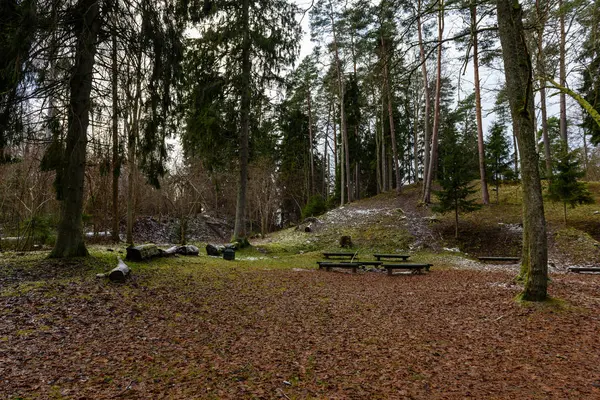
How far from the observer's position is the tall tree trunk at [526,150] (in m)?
5.11

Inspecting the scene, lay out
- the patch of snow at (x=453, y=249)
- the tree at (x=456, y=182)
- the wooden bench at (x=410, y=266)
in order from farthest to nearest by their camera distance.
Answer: the tree at (x=456, y=182) → the patch of snow at (x=453, y=249) → the wooden bench at (x=410, y=266)

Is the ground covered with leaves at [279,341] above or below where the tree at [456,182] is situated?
below

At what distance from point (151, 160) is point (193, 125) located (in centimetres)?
522

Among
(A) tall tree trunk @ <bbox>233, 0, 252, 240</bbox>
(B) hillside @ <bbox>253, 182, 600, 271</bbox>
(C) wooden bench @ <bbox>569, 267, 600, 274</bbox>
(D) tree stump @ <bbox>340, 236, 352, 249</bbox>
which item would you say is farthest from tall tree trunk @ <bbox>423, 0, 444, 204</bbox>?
(A) tall tree trunk @ <bbox>233, 0, 252, 240</bbox>

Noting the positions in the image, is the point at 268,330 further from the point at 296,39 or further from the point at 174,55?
the point at 296,39

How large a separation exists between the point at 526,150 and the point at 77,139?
849 centimetres

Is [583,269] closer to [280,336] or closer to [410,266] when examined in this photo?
[410,266]

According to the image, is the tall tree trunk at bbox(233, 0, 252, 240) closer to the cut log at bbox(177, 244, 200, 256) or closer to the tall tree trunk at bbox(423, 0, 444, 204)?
the cut log at bbox(177, 244, 200, 256)

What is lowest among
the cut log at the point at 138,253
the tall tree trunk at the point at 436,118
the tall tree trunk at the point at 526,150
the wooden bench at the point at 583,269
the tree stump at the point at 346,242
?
the wooden bench at the point at 583,269

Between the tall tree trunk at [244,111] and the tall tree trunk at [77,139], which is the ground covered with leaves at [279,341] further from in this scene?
the tall tree trunk at [244,111]

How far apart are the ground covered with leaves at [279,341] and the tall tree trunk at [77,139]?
0.83m

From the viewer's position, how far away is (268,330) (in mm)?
4488

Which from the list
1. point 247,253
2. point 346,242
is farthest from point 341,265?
point 346,242

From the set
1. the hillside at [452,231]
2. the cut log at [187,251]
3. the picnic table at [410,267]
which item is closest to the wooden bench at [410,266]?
the picnic table at [410,267]
